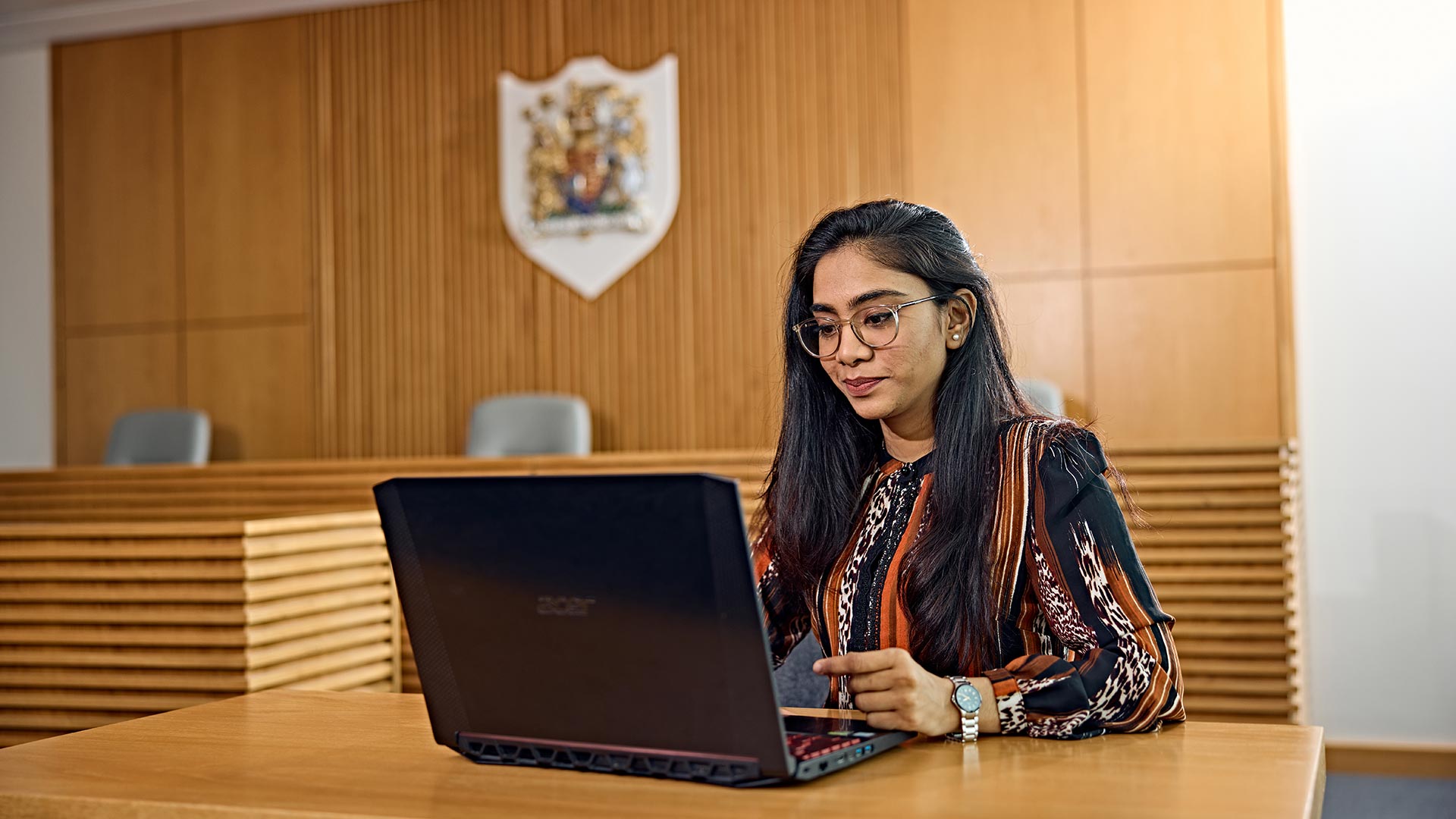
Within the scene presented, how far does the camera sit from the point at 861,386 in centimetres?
182

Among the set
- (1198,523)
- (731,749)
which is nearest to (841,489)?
(731,749)

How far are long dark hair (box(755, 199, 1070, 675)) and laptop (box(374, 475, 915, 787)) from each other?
1.04ft

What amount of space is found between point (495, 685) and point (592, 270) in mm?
5688

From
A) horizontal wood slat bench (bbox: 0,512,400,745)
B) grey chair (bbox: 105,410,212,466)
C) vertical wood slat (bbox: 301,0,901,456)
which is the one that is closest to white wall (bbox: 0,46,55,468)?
grey chair (bbox: 105,410,212,466)

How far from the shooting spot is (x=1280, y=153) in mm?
5801

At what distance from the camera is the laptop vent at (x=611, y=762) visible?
1.29m

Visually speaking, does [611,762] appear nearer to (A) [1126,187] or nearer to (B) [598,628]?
(B) [598,628]

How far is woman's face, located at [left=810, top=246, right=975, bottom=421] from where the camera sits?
181 centimetres

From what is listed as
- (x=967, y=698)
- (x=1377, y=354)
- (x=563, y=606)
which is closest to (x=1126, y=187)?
(x=1377, y=354)

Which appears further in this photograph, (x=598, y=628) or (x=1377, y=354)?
(x=1377, y=354)

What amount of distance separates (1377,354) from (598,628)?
5.20 metres

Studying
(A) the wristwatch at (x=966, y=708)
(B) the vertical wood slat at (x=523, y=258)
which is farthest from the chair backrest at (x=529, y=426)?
(A) the wristwatch at (x=966, y=708)

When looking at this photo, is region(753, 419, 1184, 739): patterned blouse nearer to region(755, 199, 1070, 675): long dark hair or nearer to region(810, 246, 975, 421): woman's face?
region(755, 199, 1070, 675): long dark hair

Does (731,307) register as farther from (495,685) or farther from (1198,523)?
(495,685)
